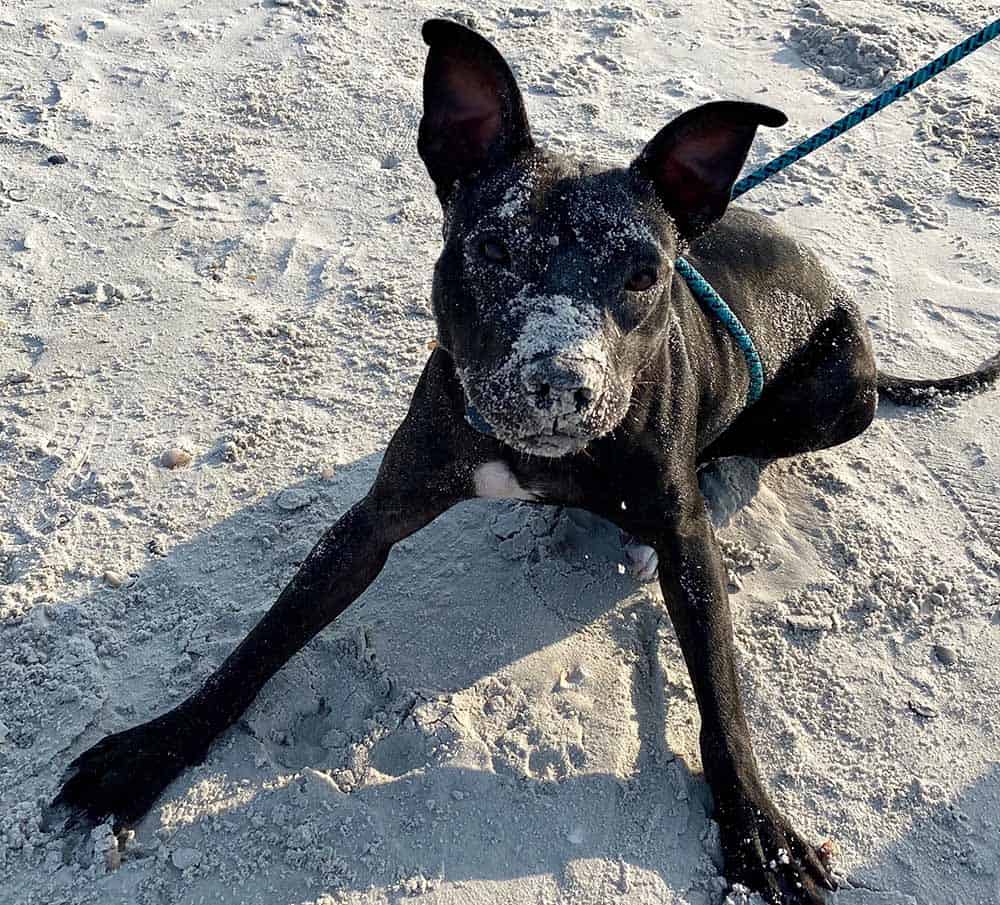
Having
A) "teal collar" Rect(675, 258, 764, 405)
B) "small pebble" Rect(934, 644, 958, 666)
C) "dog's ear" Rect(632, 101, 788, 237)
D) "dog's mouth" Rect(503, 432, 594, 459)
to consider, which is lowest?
"small pebble" Rect(934, 644, 958, 666)

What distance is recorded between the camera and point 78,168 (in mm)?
5473

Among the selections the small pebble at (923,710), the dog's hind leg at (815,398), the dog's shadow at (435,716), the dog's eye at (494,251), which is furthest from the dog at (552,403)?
the small pebble at (923,710)

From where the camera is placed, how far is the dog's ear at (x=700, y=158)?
286cm

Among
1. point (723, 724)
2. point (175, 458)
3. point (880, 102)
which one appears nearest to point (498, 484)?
point (723, 724)

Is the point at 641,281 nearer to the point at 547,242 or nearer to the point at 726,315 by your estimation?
the point at 547,242

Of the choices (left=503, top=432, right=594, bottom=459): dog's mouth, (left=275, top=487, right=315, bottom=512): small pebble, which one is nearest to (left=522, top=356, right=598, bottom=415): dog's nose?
(left=503, top=432, right=594, bottom=459): dog's mouth

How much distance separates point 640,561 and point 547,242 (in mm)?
1464

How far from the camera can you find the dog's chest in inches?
122

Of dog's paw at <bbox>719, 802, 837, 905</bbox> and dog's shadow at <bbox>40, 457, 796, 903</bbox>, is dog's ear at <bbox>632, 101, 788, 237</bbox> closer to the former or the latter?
dog's shadow at <bbox>40, 457, 796, 903</bbox>

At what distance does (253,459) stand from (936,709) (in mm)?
2696

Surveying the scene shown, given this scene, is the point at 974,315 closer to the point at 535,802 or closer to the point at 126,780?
the point at 535,802

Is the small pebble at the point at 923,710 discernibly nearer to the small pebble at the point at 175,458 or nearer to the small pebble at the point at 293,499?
the small pebble at the point at 293,499

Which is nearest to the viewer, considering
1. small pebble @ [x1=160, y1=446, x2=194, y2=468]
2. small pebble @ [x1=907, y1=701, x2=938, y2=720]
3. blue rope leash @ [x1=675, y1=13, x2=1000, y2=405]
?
blue rope leash @ [x1=675, y1=13, x2=1000, y2=405]

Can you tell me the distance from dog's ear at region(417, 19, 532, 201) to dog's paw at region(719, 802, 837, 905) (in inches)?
79.4
